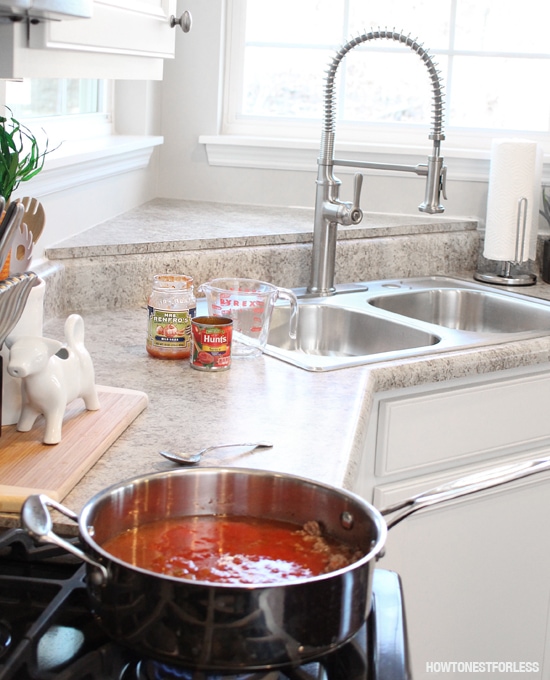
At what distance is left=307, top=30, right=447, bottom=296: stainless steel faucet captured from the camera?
6.33ft

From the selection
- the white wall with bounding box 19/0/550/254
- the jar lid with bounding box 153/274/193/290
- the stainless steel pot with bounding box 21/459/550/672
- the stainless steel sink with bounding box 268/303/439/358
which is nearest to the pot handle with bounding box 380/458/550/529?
the stainless steel pot with bounding box 21/459/550/672

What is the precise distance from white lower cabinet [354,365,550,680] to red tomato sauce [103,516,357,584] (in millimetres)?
755

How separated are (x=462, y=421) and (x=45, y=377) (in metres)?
0.89

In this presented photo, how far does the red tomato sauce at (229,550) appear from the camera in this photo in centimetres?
76

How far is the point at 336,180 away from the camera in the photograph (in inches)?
80.0

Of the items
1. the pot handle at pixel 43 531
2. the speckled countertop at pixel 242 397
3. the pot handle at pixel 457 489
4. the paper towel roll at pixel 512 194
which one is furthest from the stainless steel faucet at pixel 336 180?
the pot handle at pixel 43 531

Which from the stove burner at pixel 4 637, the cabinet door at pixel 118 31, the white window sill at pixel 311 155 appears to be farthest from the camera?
the white window sill at pixel 311 155

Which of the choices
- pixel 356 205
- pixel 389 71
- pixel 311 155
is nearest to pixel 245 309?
pixel 356 205

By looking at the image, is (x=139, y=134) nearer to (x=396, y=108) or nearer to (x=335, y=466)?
(x=396, y=108)

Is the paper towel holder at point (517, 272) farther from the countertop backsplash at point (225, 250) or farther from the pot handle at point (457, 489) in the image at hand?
the pot handle at point (457, 489)

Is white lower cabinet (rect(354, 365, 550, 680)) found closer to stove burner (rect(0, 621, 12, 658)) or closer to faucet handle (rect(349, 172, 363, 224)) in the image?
faucet handle (rect(349, 172, 363, 224))

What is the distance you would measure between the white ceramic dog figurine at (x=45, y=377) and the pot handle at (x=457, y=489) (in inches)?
18.1

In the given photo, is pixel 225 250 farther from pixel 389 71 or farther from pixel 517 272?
pixel 389 71

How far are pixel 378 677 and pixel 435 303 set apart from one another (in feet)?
5.02
